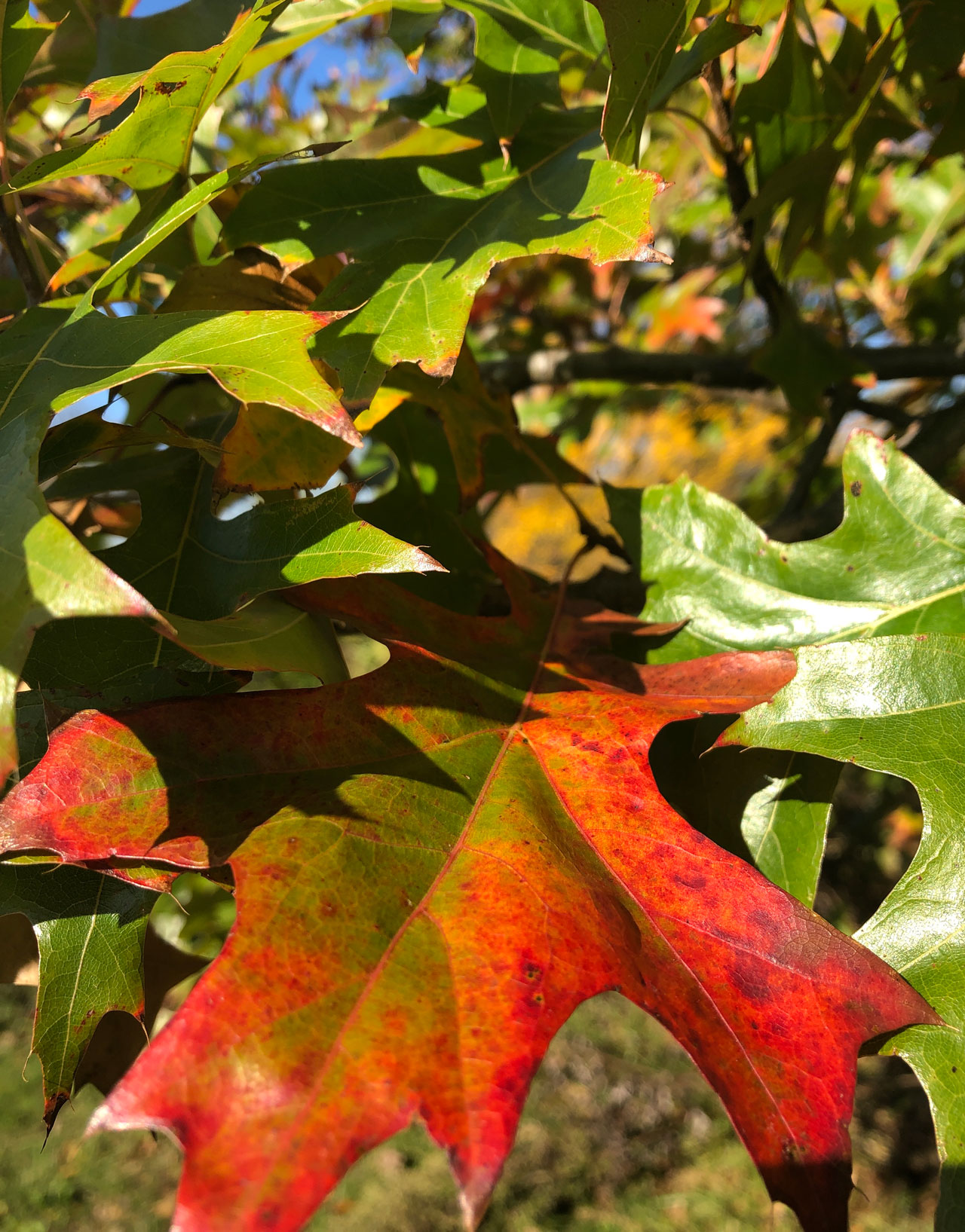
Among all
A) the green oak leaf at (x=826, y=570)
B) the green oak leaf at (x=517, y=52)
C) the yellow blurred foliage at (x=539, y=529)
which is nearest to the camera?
the green oak leaf at (x=826, y=570)

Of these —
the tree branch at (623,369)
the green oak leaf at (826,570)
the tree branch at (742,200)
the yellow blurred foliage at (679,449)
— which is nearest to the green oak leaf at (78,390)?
the green oak leaf at (826,570)

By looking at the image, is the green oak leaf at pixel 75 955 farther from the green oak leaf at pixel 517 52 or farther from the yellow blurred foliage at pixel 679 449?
the yellow blurred foliage at pixel 679 449

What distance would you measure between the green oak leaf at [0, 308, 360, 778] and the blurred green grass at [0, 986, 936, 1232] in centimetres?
305

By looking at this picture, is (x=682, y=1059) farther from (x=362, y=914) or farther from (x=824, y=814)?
(x=362, y=914)

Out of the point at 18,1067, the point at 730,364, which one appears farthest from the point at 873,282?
the point at 18,1067

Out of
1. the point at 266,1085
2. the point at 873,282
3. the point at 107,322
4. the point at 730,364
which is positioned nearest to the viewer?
the point at 266,1085

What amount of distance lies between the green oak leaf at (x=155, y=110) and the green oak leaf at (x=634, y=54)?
27 centimetres

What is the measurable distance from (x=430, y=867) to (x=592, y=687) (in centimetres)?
27

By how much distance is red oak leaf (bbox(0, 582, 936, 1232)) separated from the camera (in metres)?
0.42

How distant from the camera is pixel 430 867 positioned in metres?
0.58

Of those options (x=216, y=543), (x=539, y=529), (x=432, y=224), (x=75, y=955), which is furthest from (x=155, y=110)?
(x=539, y=529)

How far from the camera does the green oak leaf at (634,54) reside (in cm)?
71

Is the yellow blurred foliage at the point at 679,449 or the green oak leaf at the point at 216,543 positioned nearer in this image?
the green oak leaf at the point at 216,543

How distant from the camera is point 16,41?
80cm
